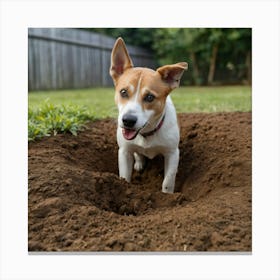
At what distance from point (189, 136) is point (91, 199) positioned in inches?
65.5

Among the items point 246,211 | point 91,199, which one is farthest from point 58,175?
point 246,211

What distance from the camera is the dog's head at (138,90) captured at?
288 centimetres

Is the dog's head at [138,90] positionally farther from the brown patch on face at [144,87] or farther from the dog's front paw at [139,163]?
the dog's front paw at [139,163]

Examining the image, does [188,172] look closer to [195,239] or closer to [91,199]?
[91,199]

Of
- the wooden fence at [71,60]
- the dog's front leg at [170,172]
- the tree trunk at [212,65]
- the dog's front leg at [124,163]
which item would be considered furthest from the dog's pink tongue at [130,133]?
the tree trunk at [212,65]

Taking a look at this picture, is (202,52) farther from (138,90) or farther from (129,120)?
(129,120)

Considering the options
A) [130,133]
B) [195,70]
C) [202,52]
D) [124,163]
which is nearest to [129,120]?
[130,133]

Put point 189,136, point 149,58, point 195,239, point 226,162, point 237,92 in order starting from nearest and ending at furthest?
1. point 195,239
2. point 226,162
3. point 189,136
4. point 149,58
5. point 237,92

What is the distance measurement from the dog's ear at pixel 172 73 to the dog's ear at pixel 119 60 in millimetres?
291

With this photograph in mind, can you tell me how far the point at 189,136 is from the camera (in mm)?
4113

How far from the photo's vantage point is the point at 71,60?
15.2 feet

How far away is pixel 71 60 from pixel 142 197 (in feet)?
7.62

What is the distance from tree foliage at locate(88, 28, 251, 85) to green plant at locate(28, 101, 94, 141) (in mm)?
964

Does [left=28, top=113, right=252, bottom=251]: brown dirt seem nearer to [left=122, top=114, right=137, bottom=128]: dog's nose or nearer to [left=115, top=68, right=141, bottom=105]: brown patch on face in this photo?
[left=122, top=114, right=137, bottom=128]: dog's nose
